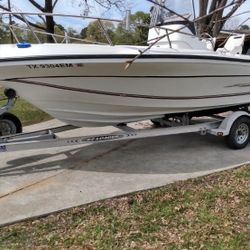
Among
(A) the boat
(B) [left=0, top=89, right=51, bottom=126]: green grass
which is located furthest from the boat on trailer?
(B) [left=0, top=89, right=51, bottom=126]: green grass

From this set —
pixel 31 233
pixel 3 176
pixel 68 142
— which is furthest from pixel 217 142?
pixel 31 233

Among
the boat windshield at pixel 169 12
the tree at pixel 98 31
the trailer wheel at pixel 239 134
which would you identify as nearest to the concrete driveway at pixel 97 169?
the trailer wheel at pixel 239 134

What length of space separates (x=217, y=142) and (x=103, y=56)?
98.1 inches

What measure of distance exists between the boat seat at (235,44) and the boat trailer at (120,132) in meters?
1.01

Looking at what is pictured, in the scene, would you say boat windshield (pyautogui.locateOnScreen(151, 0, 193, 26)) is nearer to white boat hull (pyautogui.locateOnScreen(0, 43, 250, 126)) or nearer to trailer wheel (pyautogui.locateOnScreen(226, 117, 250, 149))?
white boat hull (pyautogui.locateOnScreen(0, 43, 250, 126))

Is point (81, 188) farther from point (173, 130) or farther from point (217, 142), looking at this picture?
point (217, 142)

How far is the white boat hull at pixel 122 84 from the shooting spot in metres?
4.71

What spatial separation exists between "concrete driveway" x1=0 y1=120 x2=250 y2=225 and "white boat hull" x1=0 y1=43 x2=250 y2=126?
51 cm

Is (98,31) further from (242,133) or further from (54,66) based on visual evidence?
(242,133)

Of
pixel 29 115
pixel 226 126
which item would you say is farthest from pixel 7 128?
pixel 226 126

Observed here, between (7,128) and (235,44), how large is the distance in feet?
11.8

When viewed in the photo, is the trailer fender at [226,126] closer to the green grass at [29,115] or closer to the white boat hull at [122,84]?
the white boat hull at [122,84]

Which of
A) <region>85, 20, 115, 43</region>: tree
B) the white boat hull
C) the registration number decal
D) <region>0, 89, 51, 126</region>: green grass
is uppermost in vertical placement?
<region>85, 20, 115, 43</region>: tree

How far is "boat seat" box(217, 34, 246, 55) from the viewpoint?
6.60 metres
